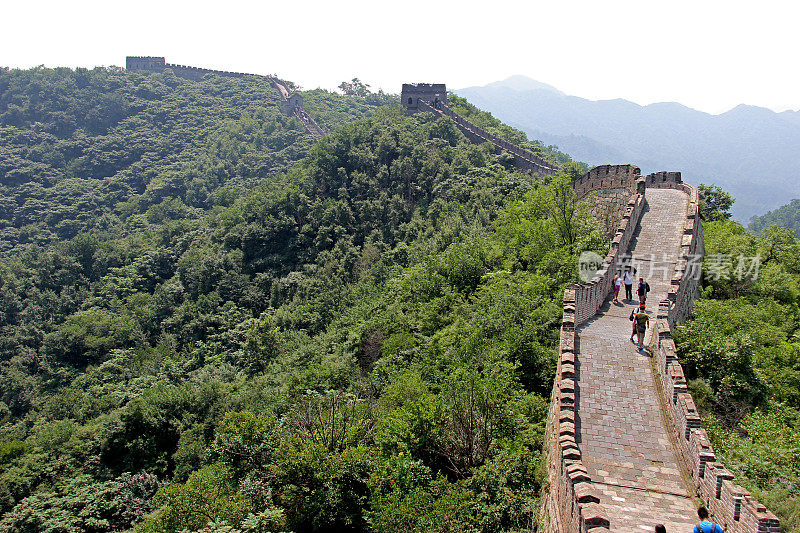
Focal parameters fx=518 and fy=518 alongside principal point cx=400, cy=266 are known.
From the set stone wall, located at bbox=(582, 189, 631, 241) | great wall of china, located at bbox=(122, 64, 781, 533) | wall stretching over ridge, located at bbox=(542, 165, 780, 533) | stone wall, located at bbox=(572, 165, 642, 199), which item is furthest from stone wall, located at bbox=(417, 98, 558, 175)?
wall stretching over ridge, located at bbox=(542, 165, 780, 533)

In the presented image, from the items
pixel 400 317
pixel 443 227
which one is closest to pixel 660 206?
pixel 400 317

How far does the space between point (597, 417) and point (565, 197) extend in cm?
1561

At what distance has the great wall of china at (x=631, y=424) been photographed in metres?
7.83

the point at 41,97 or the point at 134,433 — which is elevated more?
the point at 41,97

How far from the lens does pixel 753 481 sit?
31.2 ft

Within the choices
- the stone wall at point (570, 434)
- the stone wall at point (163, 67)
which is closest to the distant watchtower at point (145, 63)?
the stone wall at point (163, 67)

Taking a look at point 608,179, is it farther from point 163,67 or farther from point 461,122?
point 163,67

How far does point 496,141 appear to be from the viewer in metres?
51.4

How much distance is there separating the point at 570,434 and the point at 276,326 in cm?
3182

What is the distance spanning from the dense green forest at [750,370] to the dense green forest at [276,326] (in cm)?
376

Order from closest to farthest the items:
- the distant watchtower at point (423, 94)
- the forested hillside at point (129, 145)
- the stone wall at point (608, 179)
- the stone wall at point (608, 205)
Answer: the stone wall at point (608, 205), the stone wall at point (608, 179), the distant watchtower at point (423, 94), the forested hillside at point (129, 145)

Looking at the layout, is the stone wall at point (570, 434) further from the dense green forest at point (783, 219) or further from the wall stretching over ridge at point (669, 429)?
the dense green forest at point (783, 219)

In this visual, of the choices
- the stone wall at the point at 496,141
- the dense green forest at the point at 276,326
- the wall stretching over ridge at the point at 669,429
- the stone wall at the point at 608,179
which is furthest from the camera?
the stone wall at the point at 496,141

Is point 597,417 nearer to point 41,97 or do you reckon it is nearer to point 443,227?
point 443,227
